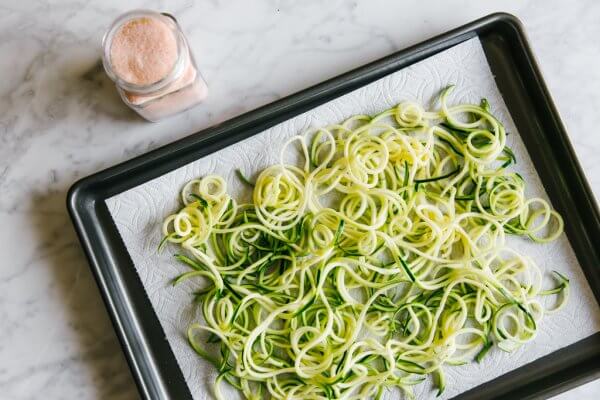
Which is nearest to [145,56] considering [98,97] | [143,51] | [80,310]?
[143,51]

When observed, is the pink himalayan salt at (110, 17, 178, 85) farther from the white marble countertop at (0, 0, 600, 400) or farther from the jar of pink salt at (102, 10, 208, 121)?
the white marble countertop at (0, 0, 600, 400)

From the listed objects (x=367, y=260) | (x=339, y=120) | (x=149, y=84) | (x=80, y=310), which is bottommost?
(x=367, y=260)

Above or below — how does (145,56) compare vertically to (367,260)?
above

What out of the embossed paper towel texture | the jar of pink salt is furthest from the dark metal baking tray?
the jar of pink salt

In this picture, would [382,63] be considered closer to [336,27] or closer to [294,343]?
[336,27]

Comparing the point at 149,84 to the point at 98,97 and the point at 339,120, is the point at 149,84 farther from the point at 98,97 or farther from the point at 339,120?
the point at 339,120

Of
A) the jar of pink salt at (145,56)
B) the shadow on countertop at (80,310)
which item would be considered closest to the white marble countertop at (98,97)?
the shadow on countertop at (80,310)

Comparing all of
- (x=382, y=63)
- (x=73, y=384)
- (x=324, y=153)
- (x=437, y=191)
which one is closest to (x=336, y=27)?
(x=382, y=63)
